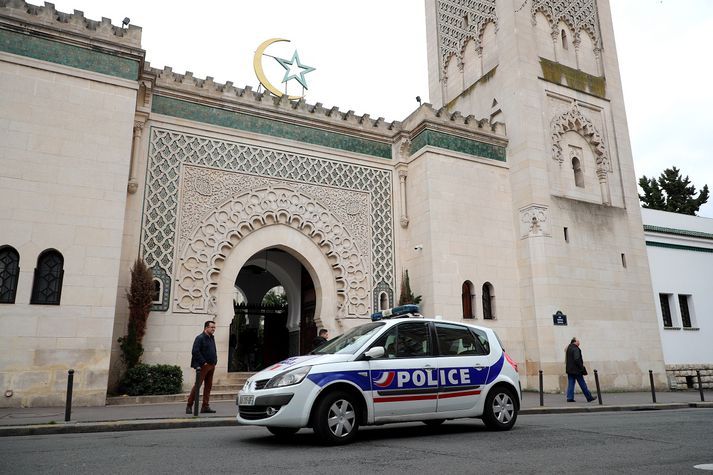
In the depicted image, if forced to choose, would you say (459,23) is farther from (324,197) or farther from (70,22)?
(70,22)

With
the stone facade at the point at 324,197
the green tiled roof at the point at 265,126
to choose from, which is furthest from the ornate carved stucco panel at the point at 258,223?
the green tiled roof at the point at 265,126

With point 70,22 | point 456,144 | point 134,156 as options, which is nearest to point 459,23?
point 456,144

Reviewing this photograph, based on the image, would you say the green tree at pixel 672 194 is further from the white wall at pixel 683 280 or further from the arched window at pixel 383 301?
the arched window at pixel 383 301

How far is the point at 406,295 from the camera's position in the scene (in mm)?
14734

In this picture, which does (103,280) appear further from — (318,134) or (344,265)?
(318,134)

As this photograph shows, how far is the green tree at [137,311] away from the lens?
36.5 ft

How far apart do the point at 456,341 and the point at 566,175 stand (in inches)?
460

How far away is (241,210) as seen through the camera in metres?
13.5

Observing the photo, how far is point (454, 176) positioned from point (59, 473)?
13189 mm

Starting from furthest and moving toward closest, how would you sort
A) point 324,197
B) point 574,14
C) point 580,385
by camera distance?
point 574,14 < point 324,197 < point 580,385

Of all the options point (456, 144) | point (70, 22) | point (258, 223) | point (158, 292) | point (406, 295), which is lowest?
point (158, 292)

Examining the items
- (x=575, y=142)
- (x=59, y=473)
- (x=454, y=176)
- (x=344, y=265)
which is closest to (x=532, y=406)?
(x=344, y=265)

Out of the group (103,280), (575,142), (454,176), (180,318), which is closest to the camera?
(103,280)

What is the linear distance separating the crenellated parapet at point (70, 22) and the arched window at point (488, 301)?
11199 millimetres
